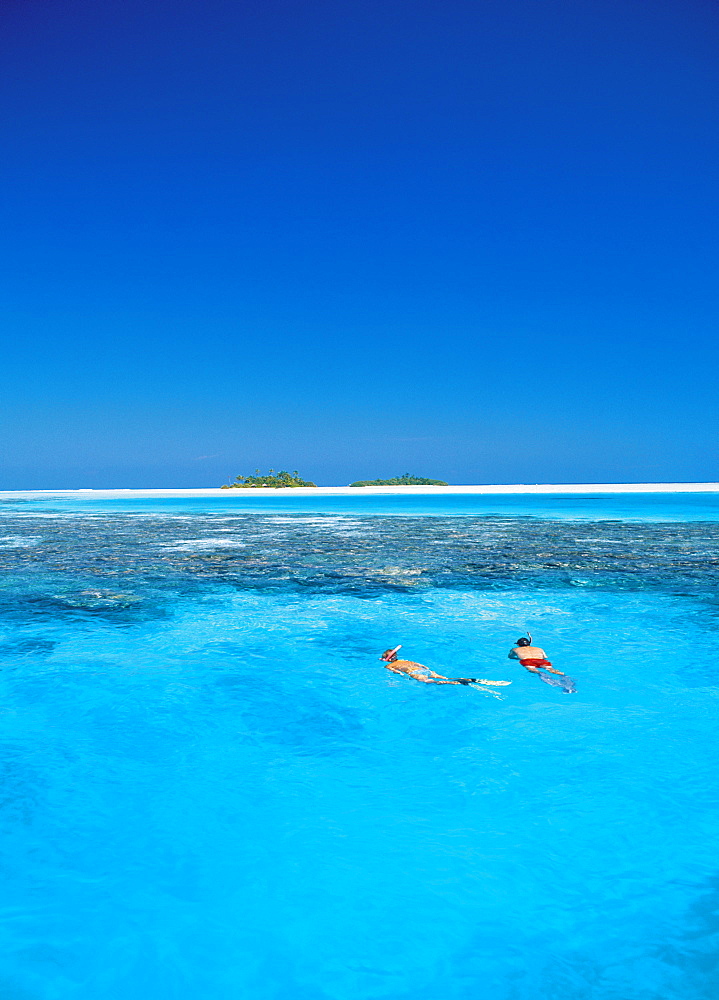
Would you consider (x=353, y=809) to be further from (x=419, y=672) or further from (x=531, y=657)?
(x=531, y=657)

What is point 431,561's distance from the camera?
60.3 ft

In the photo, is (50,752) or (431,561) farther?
(431,561)

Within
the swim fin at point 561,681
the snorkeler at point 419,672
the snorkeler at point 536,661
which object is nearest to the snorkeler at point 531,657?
the snorkeler at point 536,661

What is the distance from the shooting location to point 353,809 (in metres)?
5.07

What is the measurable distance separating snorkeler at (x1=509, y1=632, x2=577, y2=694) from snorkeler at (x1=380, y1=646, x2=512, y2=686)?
56 cm

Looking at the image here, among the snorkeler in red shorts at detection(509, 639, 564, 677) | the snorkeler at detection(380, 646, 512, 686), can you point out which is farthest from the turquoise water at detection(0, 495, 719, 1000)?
the snorkeler in red shorts at detection(509, 639, 564, 677)

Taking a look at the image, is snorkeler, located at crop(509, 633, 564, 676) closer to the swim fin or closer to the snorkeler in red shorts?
the snorkeler in red shorts

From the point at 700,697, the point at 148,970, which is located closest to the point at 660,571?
the point at 700,697

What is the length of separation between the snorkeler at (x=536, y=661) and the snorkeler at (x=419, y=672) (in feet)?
1.83

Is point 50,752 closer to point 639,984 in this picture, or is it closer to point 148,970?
point 148,970

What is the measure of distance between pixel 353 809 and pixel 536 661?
13.9 ft

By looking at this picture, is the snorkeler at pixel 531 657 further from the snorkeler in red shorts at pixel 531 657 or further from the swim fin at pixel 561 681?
the swim fin at pixel 561 681

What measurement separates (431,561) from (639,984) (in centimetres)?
1511

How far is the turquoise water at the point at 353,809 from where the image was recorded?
3.57 meters
